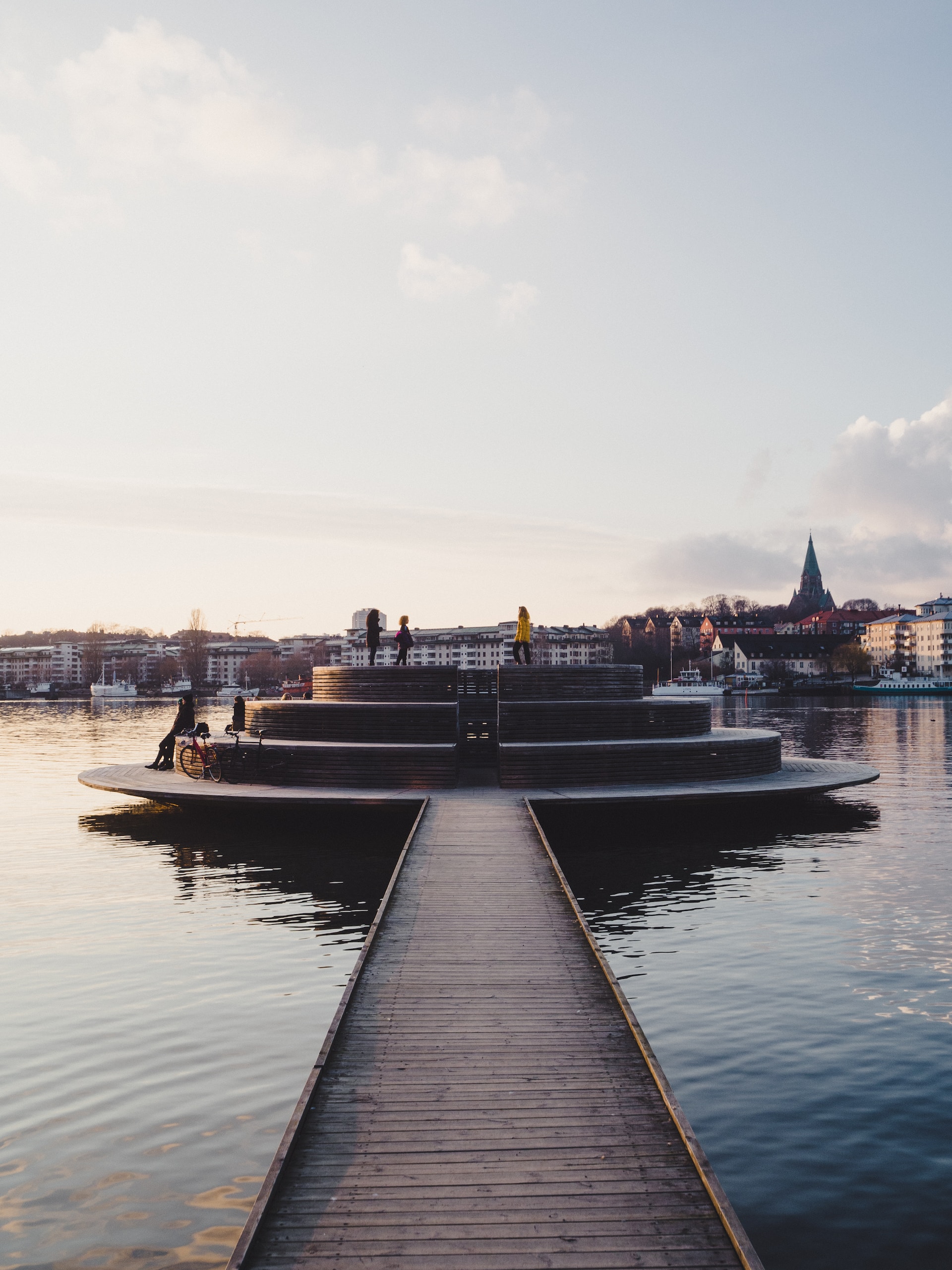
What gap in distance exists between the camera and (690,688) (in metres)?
144

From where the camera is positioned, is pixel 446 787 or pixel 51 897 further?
pixel 446 787

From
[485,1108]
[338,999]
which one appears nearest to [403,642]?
[338,999]

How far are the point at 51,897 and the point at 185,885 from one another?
85.4 inches

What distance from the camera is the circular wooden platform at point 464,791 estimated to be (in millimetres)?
20484

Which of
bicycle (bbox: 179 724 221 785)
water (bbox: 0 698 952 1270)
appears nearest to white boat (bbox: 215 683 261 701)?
bicycle (bbox: 179 724 221 785)

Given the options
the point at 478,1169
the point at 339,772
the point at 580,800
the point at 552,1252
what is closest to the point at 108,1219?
the point at 478,1169

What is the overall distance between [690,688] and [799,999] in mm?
135919

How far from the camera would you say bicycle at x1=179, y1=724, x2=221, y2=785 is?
77.9ft

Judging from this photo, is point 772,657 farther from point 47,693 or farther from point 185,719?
point 185,719

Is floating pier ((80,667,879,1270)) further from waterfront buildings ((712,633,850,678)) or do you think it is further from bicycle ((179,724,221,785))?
waterfront buildings ((712,633,850,678))

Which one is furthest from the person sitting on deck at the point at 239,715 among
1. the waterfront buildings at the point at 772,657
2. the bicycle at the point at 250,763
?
the waterfront buildings at the point at 772,657

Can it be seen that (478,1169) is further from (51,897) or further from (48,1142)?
(51,897)

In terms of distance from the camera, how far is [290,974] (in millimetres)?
11797

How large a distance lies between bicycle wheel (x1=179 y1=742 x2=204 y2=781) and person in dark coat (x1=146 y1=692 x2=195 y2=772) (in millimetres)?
472
